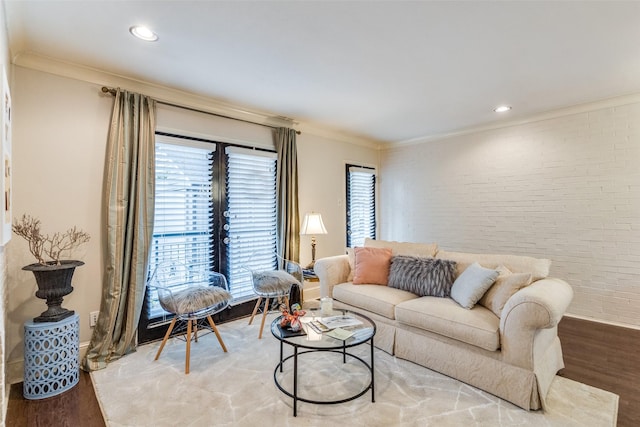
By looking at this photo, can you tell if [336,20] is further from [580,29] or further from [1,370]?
[1,370]

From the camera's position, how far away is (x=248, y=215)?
371cm

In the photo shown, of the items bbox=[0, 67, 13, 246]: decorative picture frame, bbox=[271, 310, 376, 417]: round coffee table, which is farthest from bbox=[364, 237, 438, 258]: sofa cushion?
bbox=[0, 67, 13, 246]: decorative picture frame

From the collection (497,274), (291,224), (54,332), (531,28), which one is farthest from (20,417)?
(531,28)

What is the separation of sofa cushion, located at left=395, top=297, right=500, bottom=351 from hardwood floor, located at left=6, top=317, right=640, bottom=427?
0.79 meters

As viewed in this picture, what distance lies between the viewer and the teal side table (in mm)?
2098

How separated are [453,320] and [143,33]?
2.99m

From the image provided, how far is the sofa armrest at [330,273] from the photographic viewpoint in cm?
327

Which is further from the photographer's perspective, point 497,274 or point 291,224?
point 291,224

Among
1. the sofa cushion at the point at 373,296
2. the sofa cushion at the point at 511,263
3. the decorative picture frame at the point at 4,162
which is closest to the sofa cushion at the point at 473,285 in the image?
the sofa cushion at the point at 511,263

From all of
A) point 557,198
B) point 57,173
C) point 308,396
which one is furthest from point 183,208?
point 557,198

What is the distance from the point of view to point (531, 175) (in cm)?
390

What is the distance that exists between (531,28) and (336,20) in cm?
132

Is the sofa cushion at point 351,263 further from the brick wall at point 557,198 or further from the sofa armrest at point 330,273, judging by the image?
the brick wall at point 557,198

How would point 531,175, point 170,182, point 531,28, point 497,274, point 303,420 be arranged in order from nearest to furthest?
point 303,420, point 531,28, point 497,274, point 170,182, point 531,175
